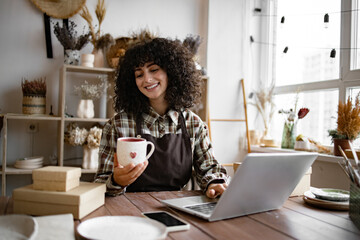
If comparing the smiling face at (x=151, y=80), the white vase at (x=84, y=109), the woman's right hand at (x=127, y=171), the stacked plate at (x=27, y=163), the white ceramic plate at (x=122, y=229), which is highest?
the smiling face at (x=151, y=80)

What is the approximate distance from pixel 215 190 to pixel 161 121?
588mm

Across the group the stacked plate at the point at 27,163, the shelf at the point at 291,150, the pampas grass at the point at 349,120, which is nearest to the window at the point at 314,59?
the pampas grass at the point at 349,120

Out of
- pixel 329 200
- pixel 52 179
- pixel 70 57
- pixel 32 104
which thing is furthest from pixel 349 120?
pixel 32 104

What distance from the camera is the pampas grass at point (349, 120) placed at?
2238 mm

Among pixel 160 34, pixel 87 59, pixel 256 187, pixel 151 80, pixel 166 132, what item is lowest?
pixel 256 187

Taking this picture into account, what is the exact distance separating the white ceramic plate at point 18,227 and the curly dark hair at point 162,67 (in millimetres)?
965

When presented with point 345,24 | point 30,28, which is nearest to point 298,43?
point 345,24

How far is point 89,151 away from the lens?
2.75 metres

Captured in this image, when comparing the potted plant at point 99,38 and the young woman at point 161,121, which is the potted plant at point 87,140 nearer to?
the potted plant at point 99,38

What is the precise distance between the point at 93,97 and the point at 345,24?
2.30 meters

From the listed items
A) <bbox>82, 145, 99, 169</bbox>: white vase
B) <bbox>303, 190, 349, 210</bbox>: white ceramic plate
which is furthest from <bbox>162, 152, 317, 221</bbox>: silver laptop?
<bbox>82, 145, 99, 169</bbox>: white vase

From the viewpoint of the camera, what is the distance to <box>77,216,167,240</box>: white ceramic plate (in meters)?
0.74

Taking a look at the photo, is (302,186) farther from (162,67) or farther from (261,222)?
(162,67)

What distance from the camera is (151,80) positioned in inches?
64.5
